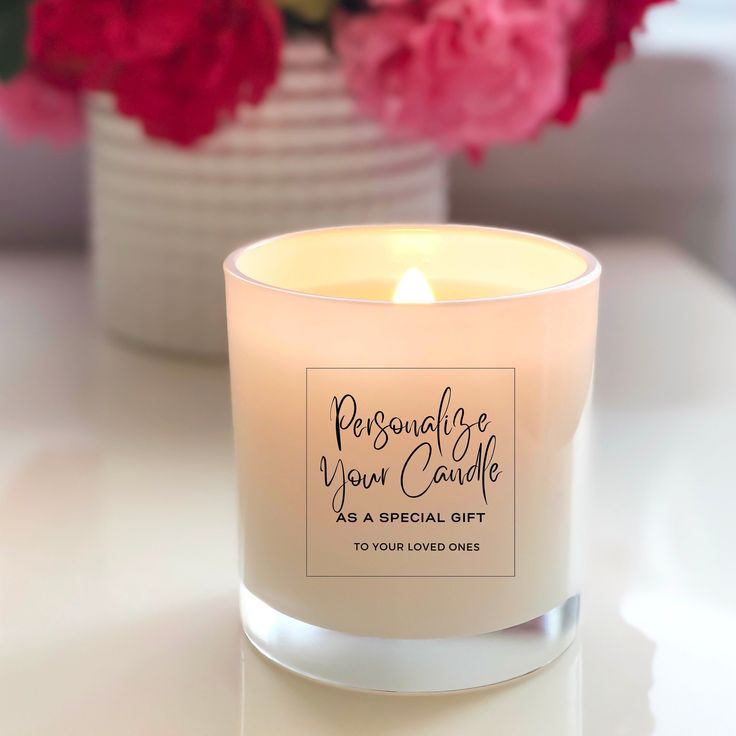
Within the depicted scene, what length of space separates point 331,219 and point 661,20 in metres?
0.52

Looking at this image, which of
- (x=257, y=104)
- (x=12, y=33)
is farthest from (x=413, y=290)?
(x=12, y=33)

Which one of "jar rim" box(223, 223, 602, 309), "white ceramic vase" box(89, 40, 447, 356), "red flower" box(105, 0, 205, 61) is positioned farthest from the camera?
"white ceramic vase" box(89, 40, 447, 356)

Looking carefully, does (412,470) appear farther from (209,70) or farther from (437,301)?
(209,70)

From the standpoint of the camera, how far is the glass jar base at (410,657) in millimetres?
336

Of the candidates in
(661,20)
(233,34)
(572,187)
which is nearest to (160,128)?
(233,34)

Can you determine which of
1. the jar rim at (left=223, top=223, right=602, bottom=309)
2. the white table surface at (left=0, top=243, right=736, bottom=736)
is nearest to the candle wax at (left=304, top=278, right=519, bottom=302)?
the jar rim at (left=223, top=223, right=602, bottom=309)

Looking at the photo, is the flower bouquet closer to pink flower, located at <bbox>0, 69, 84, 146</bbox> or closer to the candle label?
pink flower, located at <bbox>0, 69, 84, 146</bbox>

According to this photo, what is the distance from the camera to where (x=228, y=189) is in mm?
649

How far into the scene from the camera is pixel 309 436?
338 millimetres

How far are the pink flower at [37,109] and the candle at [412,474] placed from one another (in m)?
0.39

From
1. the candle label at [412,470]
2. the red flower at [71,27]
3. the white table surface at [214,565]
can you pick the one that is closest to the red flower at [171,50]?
the red flower at [71,27]

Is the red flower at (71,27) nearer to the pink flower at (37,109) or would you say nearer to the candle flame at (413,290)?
the pink flower at (37,109)

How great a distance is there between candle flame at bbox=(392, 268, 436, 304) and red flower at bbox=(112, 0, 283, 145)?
22 cm

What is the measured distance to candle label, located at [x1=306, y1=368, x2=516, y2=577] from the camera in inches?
12.9
